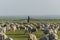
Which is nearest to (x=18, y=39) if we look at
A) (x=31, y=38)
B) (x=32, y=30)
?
(x=31, y=38)

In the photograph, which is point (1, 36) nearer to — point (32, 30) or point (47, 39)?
point (47, 39)

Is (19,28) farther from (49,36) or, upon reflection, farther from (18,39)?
(49,36)

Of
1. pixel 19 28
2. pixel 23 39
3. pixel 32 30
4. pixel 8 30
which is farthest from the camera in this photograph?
pixel 19 28

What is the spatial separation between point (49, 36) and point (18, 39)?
3219mm

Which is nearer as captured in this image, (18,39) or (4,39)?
(4,39)

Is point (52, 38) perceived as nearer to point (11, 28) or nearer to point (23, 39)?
point (23, 39)

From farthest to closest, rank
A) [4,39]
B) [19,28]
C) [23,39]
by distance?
[19,28], [23,39], [4,39]

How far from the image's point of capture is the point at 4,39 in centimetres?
1340

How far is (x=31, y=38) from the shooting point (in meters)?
14.2

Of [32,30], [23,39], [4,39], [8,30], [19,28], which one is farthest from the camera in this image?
[19,28]

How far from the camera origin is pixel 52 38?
550 inches

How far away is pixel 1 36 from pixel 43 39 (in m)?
2.24

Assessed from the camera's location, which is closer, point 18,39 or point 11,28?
point 18,39

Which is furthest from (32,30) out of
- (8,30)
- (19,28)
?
(19,28)
